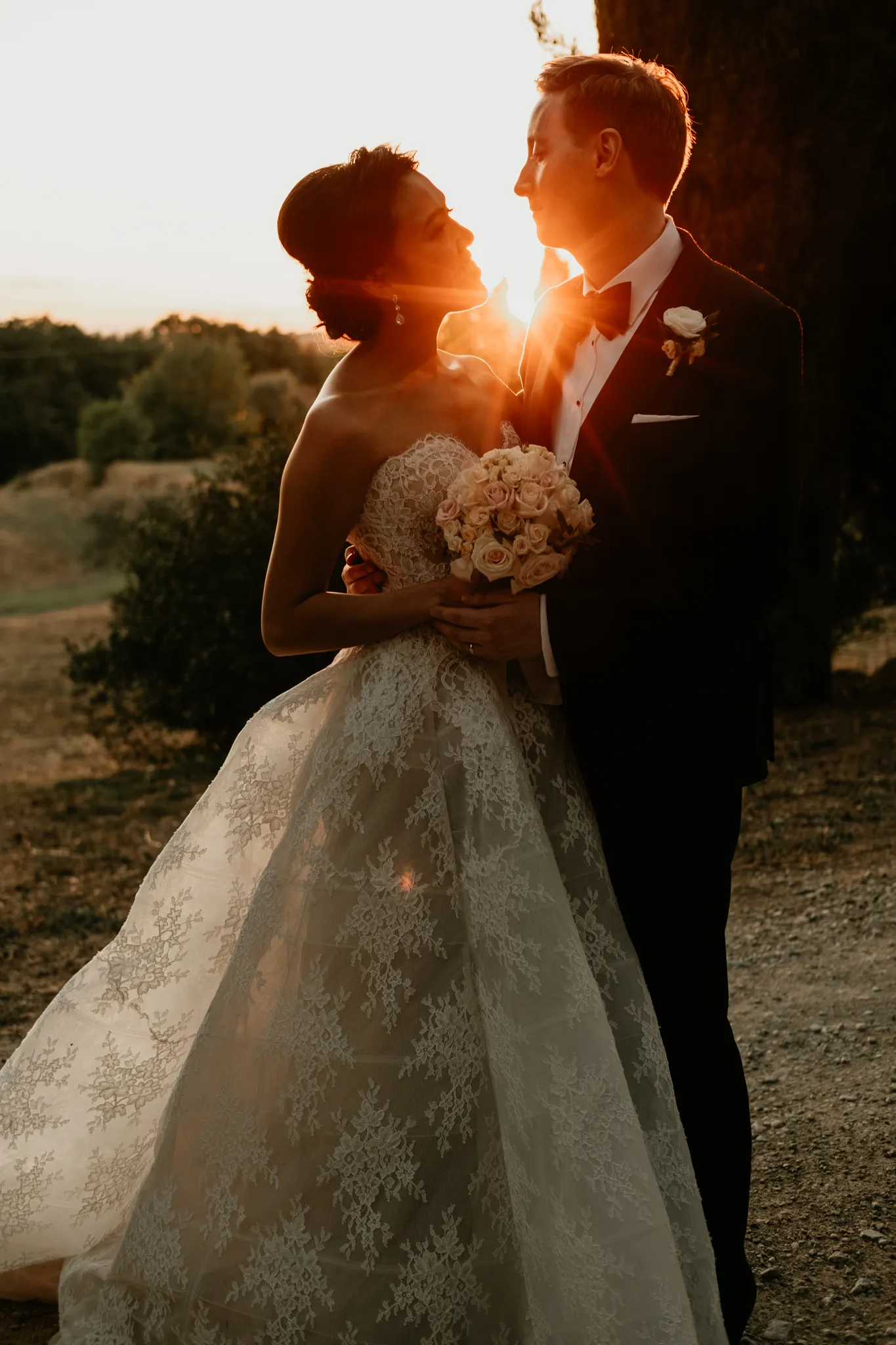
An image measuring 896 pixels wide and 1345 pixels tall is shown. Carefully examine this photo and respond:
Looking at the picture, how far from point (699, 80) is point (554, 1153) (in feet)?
26.9

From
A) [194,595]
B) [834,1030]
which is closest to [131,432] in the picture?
[194,595]

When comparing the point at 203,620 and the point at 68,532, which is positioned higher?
the point at 203,620

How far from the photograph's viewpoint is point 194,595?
9828mm

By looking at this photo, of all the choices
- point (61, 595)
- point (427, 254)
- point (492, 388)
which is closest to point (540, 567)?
point (492, 388)

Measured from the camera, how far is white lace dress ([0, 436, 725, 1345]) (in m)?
2.51

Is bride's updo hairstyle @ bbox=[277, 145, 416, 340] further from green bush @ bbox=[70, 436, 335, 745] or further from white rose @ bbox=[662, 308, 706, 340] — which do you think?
green bush @ bbox=[70, 436, 335, 745]

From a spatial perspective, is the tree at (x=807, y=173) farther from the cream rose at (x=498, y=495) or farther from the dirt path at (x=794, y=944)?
the cream rose at (x=498, y=495)

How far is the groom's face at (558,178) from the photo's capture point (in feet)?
9.24

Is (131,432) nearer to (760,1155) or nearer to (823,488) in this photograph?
(823,488)

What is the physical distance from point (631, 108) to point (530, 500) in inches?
37.3

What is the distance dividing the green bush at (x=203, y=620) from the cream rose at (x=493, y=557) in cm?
690

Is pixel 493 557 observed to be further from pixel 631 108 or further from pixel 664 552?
pixel 631 108

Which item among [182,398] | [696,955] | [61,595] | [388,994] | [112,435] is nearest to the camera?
[388,994]

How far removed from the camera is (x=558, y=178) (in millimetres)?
2838
